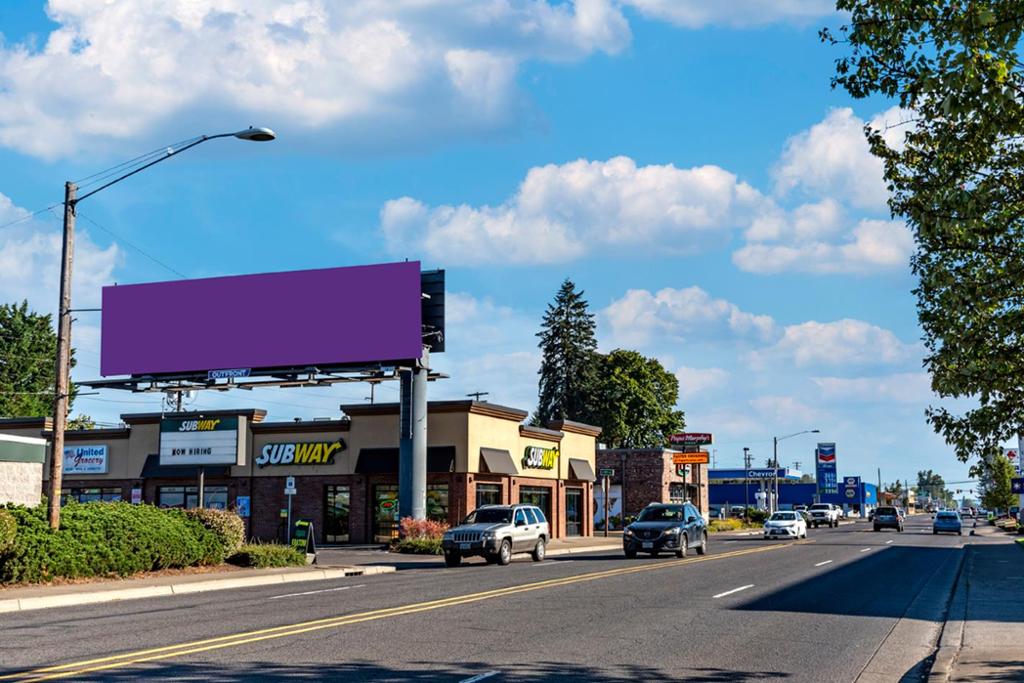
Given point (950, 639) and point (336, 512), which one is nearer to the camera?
point (950, 639)

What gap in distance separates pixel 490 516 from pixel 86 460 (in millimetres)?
27703

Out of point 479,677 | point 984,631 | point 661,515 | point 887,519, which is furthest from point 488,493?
point 479,677

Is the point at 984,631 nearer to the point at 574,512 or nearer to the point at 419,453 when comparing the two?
the point at 419,453

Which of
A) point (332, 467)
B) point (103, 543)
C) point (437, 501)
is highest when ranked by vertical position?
point (332, 467)

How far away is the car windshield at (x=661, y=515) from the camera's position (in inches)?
1347

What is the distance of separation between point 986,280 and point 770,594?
11.6 meters

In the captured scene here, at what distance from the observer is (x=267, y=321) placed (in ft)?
157

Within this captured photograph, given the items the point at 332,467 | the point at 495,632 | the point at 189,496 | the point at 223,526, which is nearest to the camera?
the point at 495,632

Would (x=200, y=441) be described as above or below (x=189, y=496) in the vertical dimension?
above

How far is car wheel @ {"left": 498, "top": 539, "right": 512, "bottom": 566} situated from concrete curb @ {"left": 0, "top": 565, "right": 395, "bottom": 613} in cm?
308

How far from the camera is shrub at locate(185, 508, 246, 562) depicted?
26859 mm

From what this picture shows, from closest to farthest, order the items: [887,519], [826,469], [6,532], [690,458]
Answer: [6,532] → [690,458] → [887,519] → [826,469]

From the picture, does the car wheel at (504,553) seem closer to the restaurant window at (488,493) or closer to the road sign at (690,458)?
the restaurant window at (488,493)

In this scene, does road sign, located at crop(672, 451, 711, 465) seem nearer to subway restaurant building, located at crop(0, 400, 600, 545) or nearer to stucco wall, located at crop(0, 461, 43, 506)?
subway restaurant building, located at crop(0, 400, 600, 545)
